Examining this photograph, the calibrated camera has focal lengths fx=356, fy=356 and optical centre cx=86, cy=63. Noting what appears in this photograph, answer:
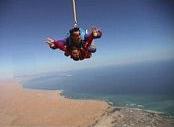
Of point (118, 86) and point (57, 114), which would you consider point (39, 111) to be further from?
point (118, 86)

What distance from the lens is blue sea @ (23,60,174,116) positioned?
318 inches

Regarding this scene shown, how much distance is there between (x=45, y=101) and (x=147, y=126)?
8.02 ft

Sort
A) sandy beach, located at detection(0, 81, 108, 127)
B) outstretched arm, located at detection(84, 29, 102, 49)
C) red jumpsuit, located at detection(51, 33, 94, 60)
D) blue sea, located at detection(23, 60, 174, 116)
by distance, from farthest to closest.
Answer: blue sea, located at detection(23, 60, 174, 116) < sandy beach, located at detection(0, 81, 108, 127) < red jumpsuit, located at detection(51, 33, 94, 60) < outstretched arm, located at detection(84, 29, 102, 49)

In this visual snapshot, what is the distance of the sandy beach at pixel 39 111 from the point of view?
275 inches

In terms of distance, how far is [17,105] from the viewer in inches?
292

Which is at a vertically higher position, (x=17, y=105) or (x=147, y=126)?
(x=17, y=105)

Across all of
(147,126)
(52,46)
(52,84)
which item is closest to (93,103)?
(52,84)

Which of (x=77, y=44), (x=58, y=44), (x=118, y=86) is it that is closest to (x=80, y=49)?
(x=77, y=44)

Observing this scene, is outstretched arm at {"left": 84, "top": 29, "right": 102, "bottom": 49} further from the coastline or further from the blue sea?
the blue sea

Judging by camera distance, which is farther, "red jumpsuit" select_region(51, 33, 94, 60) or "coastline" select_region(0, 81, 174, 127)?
"coastline" select_region(0, 81, 174, 127)

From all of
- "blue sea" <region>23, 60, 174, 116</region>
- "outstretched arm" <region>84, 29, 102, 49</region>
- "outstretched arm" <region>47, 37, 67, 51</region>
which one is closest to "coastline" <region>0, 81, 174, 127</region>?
"blue sea" <region>23, 60, 174, 116</region>

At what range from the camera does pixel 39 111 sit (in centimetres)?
700

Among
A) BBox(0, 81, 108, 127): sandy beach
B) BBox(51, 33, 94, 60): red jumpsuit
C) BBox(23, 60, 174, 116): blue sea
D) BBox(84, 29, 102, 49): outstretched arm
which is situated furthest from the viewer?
BBox(23, 60, 174, 116): blue sea

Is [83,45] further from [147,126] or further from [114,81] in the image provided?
[114,81]
